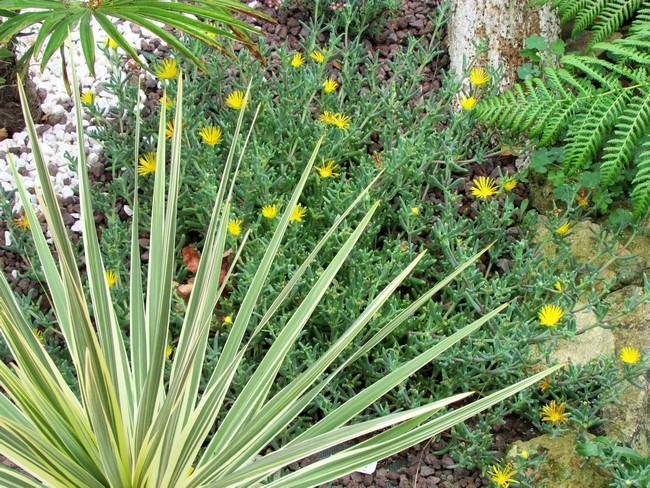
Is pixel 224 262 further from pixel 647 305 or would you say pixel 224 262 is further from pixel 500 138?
pixel 647 305

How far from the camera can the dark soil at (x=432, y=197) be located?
2.28m

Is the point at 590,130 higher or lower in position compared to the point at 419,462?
higher

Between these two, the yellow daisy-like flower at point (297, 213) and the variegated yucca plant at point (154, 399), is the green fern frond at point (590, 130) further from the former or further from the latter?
the variegated yucca plant at point (154, 399)

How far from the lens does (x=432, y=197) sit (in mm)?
2869

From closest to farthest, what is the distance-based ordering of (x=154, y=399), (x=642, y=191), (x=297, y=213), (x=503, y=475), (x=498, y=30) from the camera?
1. (x=154, y=399)
2. (x=503, y=475)
3. (x=297, y=213)
4. (x=642, y=191)
5. (x=498, y=30)

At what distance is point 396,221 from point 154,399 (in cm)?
147

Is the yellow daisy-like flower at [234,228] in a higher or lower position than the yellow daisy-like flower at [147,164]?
lower

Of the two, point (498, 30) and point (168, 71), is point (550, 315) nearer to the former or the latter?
point (498, 30)

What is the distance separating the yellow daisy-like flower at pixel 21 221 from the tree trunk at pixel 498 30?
1.89m

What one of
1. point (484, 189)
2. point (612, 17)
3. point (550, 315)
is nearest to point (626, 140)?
point (484, 189)

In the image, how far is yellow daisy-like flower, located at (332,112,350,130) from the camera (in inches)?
107

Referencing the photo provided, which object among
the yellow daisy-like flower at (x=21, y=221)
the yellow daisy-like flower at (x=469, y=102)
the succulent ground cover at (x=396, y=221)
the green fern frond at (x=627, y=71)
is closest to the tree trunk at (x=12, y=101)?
the succulent ground cover at (x=396, y=221)

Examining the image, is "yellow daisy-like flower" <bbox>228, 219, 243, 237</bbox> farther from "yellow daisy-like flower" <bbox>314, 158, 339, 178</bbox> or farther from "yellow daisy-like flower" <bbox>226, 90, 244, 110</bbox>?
"yellow daisy-like flower" <bbox>226, 90, 244, 110</bbox>

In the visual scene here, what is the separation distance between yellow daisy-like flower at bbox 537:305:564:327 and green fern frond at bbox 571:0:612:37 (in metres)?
1.42
